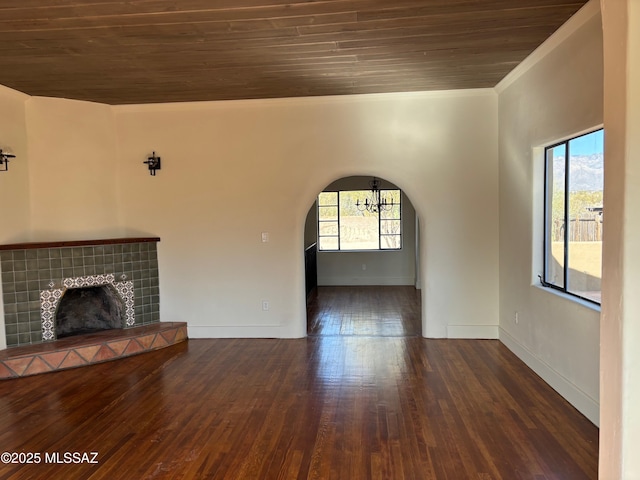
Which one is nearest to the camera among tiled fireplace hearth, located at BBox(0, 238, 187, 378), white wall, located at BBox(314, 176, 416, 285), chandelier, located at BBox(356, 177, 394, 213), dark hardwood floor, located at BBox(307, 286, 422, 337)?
tiled fireplace hearth, located at BBox(0, 238, 187, 378)

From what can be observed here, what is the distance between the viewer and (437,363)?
4.05 m

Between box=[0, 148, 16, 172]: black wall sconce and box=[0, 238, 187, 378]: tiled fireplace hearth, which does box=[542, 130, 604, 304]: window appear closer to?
box=[0, 238, 187, 378]: tiled fireplace hearth

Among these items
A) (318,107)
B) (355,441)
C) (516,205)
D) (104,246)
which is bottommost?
(355,441)

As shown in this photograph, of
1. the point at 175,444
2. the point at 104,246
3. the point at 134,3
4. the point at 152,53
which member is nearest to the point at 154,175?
the point at 104,246

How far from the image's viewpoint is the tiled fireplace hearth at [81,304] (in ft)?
13.5

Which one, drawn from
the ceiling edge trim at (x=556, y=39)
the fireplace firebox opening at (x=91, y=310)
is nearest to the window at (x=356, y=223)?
the ceiling edge trim at (x=556, y=39)

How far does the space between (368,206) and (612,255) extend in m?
7.02

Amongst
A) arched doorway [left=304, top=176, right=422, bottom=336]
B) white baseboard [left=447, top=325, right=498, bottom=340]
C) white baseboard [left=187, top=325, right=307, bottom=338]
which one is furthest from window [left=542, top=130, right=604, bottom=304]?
arched doorway [left=304, top=176, right=422, bottom=336]

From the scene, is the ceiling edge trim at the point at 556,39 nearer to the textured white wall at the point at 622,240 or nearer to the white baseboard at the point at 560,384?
the textured white wall at the point at 622,240

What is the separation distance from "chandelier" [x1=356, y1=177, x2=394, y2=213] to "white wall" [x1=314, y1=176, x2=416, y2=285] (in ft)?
0.41

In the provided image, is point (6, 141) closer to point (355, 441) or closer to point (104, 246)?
point (104, 246)

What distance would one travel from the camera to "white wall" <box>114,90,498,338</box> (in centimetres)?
473

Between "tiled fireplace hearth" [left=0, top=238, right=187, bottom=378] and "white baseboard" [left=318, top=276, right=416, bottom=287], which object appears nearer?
"tiled fireplace hearth" [left=0, top=238, right=187, bottom=378]

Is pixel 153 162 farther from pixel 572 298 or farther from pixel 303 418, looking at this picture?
pixel 572 298
